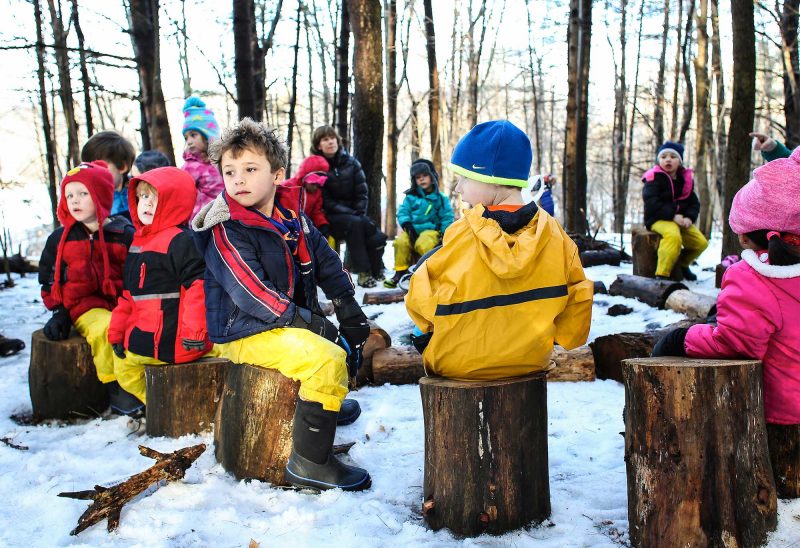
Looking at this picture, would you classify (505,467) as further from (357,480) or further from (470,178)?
(470,178)

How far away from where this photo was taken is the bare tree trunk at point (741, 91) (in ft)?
18.8

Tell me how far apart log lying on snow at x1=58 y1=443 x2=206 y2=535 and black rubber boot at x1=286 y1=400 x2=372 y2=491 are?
0.49 meters

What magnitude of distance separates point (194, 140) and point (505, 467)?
4.96m

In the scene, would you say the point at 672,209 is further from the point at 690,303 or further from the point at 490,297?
the point at 490,297

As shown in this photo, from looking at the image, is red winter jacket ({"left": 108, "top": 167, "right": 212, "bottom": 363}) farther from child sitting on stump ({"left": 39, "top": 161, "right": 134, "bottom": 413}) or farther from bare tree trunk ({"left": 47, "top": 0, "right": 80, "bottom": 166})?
bare tree trunk ({"left": 47, "top": 0, "right": 80, "bottom": 166})

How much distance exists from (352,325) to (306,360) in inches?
16.9

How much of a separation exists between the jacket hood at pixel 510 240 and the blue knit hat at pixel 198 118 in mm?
4465

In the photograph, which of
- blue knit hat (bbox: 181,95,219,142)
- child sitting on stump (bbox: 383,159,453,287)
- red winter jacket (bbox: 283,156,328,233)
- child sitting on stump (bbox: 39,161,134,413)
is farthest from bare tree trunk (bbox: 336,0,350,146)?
child sitting on stump (bbox: 39,161,134,413)

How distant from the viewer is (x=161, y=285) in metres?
3.53

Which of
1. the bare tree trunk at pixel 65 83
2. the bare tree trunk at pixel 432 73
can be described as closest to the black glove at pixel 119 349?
the bare tree trunk at pixel 65 83

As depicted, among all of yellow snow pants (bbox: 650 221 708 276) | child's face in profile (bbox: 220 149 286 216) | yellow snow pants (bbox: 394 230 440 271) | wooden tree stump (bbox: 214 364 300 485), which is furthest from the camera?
yellow snow pants (bbox: 394 230 440 271)

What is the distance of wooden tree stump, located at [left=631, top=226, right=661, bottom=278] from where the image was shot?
727 cm

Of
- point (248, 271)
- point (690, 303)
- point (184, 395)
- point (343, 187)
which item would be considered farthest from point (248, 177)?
point (343, 187)

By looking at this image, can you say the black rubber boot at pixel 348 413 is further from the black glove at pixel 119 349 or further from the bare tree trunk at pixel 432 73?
the bare tree trunk at pixel 432 73
